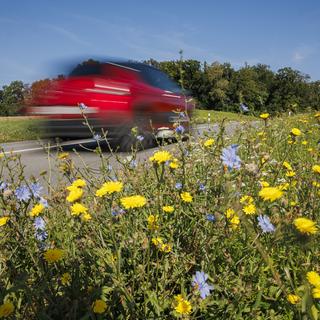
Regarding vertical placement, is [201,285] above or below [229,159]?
below

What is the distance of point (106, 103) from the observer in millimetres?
5641

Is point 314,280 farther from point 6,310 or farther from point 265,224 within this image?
point 6,310

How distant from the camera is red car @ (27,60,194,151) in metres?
5.64

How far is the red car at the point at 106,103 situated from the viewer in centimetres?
564

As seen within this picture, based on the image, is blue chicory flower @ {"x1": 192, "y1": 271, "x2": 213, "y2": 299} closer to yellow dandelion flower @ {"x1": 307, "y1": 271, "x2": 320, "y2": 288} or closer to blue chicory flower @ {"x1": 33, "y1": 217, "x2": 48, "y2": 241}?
yellow dandelion flower @ {"x1": 307, "y1": 271, "x2": 320, "y2": 288}

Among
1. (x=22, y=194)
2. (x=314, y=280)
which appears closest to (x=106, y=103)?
(x=22, y=194)

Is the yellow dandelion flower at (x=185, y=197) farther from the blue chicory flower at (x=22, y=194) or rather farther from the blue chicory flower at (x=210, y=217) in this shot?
the blue chicory flower at (x=22, y=194)

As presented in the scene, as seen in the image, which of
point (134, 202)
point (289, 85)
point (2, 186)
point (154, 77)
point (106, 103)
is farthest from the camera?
point (289, 85)

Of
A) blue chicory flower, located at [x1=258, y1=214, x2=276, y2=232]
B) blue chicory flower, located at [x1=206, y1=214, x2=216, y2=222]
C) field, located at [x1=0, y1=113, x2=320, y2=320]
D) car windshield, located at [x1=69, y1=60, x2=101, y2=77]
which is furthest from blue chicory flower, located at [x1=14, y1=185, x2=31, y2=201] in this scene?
car windshield, located at [x1=69, y1=60, x2=101, y2=77]

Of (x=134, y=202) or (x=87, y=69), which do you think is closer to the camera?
(x=134, y=202)

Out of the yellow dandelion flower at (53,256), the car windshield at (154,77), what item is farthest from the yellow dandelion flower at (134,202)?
the car windshield at (154,77)

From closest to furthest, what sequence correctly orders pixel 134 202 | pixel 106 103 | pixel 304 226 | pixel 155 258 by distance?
pixel 304 226 < pixel 134 202 < pixel 155 258 < pixel 106 103

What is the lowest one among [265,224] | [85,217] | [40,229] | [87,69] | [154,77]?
[40,229]

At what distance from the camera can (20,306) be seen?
1.44 metres
